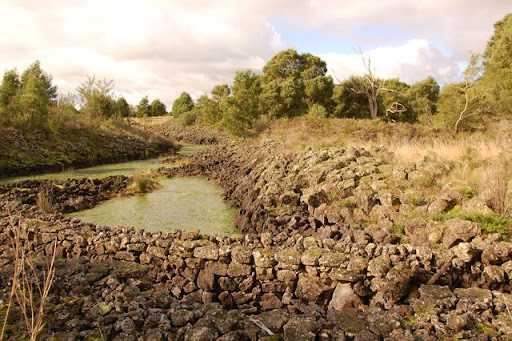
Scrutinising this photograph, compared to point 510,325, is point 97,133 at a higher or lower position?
higher

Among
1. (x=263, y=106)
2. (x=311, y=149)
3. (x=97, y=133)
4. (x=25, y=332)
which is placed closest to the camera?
(x=25, y=332)

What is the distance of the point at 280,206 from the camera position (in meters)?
15.0

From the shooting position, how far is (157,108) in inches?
3964

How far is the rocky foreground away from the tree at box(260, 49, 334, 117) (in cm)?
3227

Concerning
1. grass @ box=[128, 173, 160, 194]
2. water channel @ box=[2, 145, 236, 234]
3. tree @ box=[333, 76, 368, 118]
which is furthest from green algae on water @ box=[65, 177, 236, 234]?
tree @ box=[333, 76, 368, 118]

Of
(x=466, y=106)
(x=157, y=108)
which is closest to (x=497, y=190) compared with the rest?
(x=466, y=106)

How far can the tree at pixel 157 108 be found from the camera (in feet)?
326

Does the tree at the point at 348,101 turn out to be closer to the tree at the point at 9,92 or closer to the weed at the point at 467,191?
the tree at the point at 9,92

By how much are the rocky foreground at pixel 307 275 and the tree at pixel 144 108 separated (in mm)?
85302

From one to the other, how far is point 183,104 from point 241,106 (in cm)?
5956

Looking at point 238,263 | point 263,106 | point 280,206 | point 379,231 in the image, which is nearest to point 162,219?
point 280,206

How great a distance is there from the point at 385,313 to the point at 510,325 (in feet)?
6.08

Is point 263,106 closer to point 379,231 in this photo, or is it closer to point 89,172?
point 89,172

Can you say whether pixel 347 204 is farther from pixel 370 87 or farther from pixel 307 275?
pixel 370 87
